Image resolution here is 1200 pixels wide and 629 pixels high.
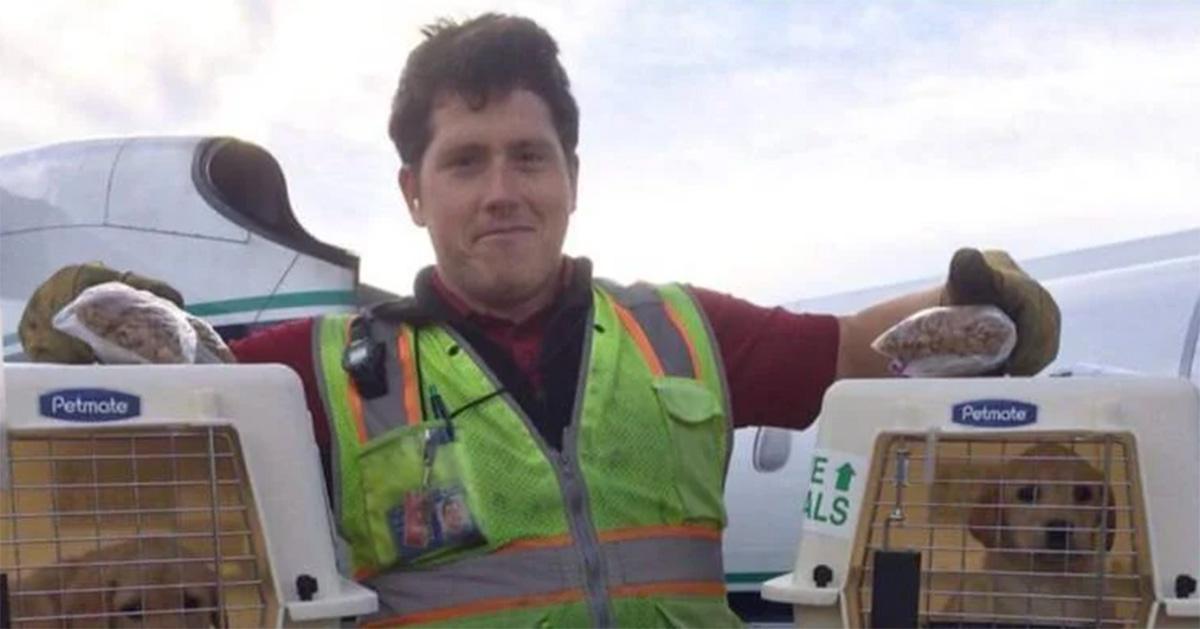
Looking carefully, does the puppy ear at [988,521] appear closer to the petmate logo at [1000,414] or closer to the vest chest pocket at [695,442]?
the petmate logo at [1000,414]

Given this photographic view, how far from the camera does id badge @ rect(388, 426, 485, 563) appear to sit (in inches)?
86.2

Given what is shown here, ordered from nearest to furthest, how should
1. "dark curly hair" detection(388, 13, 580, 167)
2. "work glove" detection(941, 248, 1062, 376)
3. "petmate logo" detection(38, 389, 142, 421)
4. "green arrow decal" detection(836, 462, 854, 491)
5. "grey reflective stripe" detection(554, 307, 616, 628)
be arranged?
"petmate logo" detection(38, 389, 142, 421) → "green arrow decal" detection(836, 462, 854, 491) → "work glove" detection(941, 248, 1062, 376) → "grey reflective stripe" detection(554, 307, 616, 628) → "dark curly hair" detection(388, 13, 580, 167)

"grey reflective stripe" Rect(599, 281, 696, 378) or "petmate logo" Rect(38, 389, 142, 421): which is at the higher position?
"grey reflective stripe" Rect(599, 281, 696, 378)

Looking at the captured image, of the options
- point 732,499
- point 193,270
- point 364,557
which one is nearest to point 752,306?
point 364,557

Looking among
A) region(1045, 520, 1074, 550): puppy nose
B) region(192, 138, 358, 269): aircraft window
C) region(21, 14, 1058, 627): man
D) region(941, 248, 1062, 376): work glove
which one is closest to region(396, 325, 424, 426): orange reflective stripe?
region(21, 14, 1058, 627): man

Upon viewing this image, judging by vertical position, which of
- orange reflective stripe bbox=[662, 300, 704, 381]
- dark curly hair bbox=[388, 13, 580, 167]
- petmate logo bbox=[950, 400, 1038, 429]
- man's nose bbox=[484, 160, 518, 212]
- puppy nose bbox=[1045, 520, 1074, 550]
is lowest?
puppy nose bbox=[1045, 520, 1074, 550]

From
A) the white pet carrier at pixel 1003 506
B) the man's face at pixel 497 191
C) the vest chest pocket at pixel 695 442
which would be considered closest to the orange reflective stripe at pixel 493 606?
the vest chest pocket at pixel 695 442

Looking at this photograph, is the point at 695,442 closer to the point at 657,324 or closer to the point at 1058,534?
the point at 657,324

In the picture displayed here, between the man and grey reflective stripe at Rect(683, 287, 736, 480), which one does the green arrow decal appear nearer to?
the man

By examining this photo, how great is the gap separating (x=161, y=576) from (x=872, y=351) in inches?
40.8

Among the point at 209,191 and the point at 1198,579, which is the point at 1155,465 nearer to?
the point at 1198,579

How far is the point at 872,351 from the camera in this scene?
249 centimetres

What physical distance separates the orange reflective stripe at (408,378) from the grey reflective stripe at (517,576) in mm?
190

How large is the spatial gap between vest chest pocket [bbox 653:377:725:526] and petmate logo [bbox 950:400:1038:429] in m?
0.53
